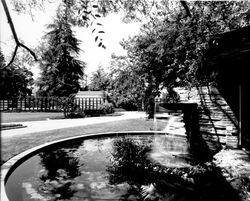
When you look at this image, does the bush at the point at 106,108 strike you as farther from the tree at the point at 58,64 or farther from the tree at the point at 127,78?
the tree at the point at 58,64

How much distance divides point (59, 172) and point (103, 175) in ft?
4.10

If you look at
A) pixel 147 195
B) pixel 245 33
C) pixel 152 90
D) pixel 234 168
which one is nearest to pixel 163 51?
pixel 152 90

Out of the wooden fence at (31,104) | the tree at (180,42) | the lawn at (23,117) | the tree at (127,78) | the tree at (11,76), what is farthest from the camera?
the wooden fence at (31,104)

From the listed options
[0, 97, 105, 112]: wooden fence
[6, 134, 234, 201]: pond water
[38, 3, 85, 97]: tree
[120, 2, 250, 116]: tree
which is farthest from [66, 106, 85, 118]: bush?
[38, 3, 85, 97]: tree

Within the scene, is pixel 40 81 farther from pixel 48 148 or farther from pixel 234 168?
pixel 234 168

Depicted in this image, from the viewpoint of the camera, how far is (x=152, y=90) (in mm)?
8727

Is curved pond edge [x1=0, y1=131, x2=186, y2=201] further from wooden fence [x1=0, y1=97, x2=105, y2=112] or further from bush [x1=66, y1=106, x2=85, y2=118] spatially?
wooden fence [x1=0, y1=97, x2=105, y2=112]

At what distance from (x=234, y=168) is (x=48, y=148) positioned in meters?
6.23

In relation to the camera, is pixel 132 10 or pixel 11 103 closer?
pixel 132 10

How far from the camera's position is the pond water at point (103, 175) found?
422 centimetres

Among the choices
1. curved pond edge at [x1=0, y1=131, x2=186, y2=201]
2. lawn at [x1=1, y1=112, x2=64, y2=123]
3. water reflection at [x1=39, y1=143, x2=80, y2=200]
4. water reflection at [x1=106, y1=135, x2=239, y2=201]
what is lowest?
water reflection at [x1=39, y1=143, x2=80, y2=200]

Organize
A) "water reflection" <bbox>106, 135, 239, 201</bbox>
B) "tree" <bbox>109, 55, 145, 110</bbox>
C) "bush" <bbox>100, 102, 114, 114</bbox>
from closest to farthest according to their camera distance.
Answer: "water reflection" <bbox>106, 135, 239, 201</bbox>
"tree" <bbox>109, 55, 145, 110</bbox>
"bush" <bbox>100, 102, 114, 114</bbox>

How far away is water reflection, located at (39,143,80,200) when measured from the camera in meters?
4.43

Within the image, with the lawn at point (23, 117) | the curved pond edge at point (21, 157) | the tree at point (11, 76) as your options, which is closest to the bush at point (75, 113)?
the lawn at point (23, 117)
